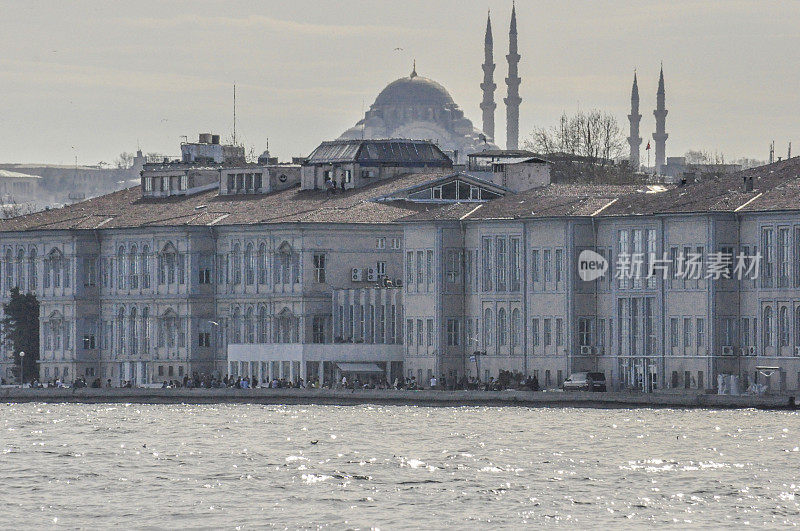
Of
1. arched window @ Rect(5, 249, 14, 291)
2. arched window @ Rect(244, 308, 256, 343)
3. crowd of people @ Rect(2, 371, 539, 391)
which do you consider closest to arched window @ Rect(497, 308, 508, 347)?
crowd of people @ Rect(2, 371, 539, 391)

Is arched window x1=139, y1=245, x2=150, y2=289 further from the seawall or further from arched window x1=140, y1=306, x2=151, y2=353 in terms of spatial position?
the seawall

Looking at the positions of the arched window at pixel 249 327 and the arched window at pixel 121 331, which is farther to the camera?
the arched window at pixel 121 331

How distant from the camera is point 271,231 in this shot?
410 ft

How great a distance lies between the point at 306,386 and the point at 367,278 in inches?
360

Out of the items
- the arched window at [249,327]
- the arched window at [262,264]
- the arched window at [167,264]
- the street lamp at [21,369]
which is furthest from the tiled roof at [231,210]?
the street lamp at [21,369]

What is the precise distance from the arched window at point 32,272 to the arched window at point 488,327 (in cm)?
3034

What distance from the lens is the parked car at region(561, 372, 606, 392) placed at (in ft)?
344

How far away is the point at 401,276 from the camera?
12400 cm

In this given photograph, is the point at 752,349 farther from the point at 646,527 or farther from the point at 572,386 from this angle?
the point at 646,527

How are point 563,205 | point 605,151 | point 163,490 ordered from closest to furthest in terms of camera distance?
point 163,490
point 563,205
point 605,151

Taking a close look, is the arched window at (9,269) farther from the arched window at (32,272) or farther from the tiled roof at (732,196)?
the tiled roof at (732,196)

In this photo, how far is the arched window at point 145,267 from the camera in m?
131

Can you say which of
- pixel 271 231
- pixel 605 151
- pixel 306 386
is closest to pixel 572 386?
pixel 306 386

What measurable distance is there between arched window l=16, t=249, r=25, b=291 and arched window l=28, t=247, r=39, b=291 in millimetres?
404
